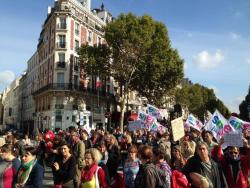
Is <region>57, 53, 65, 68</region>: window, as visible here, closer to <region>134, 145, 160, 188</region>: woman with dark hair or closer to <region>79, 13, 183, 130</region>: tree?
<region>79, 13, 183, 130</region>: tree

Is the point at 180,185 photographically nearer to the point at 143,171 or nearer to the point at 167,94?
the point at 143,171

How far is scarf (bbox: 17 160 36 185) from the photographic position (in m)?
4.72

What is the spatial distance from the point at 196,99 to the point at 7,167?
7137 cm

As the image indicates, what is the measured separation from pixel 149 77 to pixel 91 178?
3566 centimetres

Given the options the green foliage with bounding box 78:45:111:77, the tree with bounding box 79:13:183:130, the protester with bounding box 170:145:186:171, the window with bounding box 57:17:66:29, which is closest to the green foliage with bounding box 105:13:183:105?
the tree with bounding box 79:13:183:130

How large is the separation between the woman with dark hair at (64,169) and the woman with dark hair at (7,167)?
1.90ft

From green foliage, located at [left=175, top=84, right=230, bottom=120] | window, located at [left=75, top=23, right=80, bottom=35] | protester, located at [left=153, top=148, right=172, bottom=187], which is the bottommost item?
protester, located at [left=153, top=148, right=172, bottom=187]

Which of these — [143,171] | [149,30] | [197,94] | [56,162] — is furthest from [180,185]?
[197,94]

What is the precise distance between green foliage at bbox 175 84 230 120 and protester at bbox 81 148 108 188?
56828 mm

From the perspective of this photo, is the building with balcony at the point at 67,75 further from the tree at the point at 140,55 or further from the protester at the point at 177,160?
the protester at the point at 177,160

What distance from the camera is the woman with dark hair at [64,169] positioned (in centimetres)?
520

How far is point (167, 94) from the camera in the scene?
44.8 m

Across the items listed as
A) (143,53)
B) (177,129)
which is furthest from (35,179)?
(143,53)

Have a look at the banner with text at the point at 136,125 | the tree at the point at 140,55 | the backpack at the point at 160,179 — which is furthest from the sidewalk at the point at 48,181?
the tree at the point at 140,55
